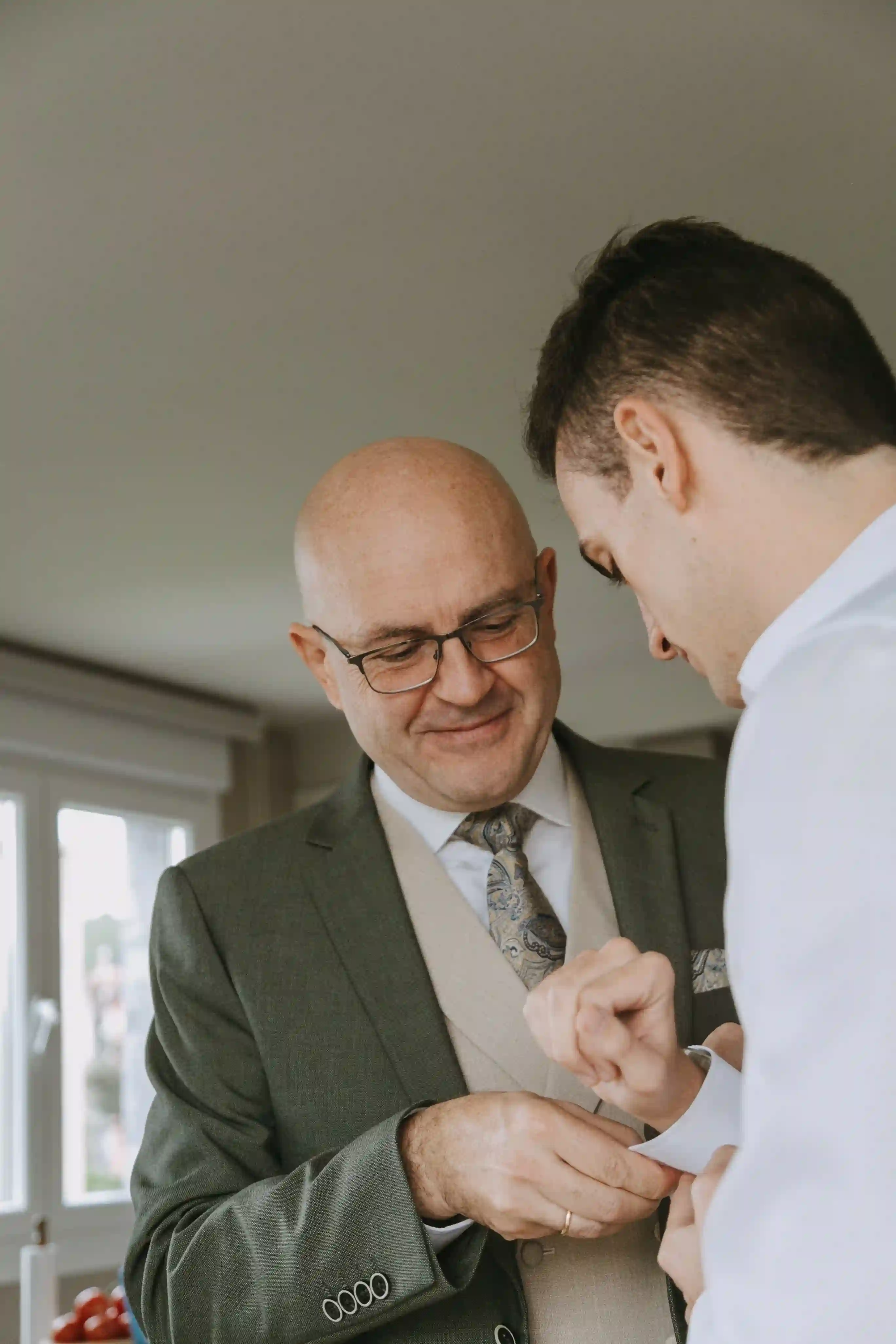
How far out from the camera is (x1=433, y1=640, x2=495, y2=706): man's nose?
5.03ft

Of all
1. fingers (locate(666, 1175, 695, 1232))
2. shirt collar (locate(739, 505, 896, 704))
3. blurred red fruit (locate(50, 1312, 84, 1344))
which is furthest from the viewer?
blurred red fruit (locate(50, 1312, 84, 1344))

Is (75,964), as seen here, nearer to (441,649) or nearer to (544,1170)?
(441,649)

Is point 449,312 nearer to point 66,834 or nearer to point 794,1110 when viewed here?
point 794,1110

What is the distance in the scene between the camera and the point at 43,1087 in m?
5.68

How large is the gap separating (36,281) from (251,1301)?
7.34 ft

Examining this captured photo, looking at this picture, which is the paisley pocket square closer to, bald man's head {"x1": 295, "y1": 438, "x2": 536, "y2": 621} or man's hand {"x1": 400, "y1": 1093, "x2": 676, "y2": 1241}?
man's hand {"x1": 400, "y1": 1093, "x2": 676, "y2": 1241}

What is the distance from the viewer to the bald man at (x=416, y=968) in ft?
4.16

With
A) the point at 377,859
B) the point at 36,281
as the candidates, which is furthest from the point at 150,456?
the point at 377,859

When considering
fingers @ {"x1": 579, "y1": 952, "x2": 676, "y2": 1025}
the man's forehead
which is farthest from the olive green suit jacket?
fingers @ {"x1": 579, "y1": 952, "x2": 676, "y2": 1025}

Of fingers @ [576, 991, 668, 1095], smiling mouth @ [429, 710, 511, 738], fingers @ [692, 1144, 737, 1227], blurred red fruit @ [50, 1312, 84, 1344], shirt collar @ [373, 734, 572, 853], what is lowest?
blurred red fruit @ [50, 1312, 84, 1344]

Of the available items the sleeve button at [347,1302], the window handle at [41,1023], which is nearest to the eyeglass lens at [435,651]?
the sleeve button at [347,1302]

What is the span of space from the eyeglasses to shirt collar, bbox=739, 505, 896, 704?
2.30 ft

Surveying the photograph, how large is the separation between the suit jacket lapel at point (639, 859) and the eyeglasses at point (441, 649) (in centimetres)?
18

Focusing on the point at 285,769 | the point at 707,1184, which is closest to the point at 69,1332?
the point at 707,1184
